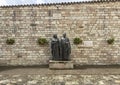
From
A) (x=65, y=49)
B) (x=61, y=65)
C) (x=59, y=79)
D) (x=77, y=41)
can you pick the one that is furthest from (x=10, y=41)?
(x=59, y=79)

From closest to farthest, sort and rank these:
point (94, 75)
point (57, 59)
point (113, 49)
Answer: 1. point (94, 75)
2. point (57, 59)
3. point (113, 49)

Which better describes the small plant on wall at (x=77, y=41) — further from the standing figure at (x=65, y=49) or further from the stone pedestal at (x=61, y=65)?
the stone pedestal at (x=61, y=65)

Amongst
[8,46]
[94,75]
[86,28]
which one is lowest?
[94,75]

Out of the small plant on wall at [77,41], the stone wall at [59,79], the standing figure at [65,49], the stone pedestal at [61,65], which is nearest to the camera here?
the stone wall at [59,79]

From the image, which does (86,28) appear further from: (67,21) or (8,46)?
(8,46)

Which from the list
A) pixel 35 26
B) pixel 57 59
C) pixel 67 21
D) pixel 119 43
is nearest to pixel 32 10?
pixel 35 26

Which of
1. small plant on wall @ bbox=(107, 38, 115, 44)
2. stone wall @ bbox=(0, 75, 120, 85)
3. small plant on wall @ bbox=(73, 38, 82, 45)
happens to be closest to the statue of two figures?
small plant on wall @ bbox=(73, 38, 82, 45)

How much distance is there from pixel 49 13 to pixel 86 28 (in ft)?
7.60

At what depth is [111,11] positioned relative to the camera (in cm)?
1315

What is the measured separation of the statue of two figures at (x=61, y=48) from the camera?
1224 centimetres

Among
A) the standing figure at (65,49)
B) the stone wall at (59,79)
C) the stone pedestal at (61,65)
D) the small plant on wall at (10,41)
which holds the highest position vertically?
the small plant on wall at (10,41)

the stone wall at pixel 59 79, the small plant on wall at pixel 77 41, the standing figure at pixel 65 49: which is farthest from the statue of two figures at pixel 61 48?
the stone wall at pixel 59 79

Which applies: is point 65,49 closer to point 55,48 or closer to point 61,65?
point 55,48

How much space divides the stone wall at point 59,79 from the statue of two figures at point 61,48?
2629 mm
